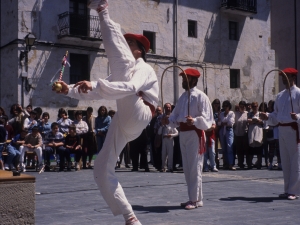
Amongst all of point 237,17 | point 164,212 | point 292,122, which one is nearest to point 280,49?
point 237,17

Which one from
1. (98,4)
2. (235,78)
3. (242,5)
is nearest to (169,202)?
(98,4)

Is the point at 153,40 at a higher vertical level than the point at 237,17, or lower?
lower

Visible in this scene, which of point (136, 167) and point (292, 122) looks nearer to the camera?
A: point (292, 122)

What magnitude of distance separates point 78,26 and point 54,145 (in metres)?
11.0

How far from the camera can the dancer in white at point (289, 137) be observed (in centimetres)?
829

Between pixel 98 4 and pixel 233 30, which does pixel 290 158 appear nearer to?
pixel 98 4

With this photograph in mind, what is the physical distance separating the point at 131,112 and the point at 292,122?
13.2ft

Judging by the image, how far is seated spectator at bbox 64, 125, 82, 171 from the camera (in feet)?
45.5

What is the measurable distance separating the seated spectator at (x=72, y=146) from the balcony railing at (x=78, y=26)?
9787 millimetres

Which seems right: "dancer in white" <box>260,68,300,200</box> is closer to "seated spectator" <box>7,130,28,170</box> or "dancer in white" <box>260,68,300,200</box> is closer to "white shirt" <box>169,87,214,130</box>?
"white shirt" <box>169,87,214,130</box>

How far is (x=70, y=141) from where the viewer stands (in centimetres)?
1402

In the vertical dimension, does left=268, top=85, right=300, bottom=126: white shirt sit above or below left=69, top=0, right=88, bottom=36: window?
below

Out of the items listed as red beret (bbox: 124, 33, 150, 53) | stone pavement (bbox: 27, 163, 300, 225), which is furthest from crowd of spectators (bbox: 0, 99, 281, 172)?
red beret (bbox: 124, 33, 150, 53)

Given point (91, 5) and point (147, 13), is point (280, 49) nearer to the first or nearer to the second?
point (147, 13)
